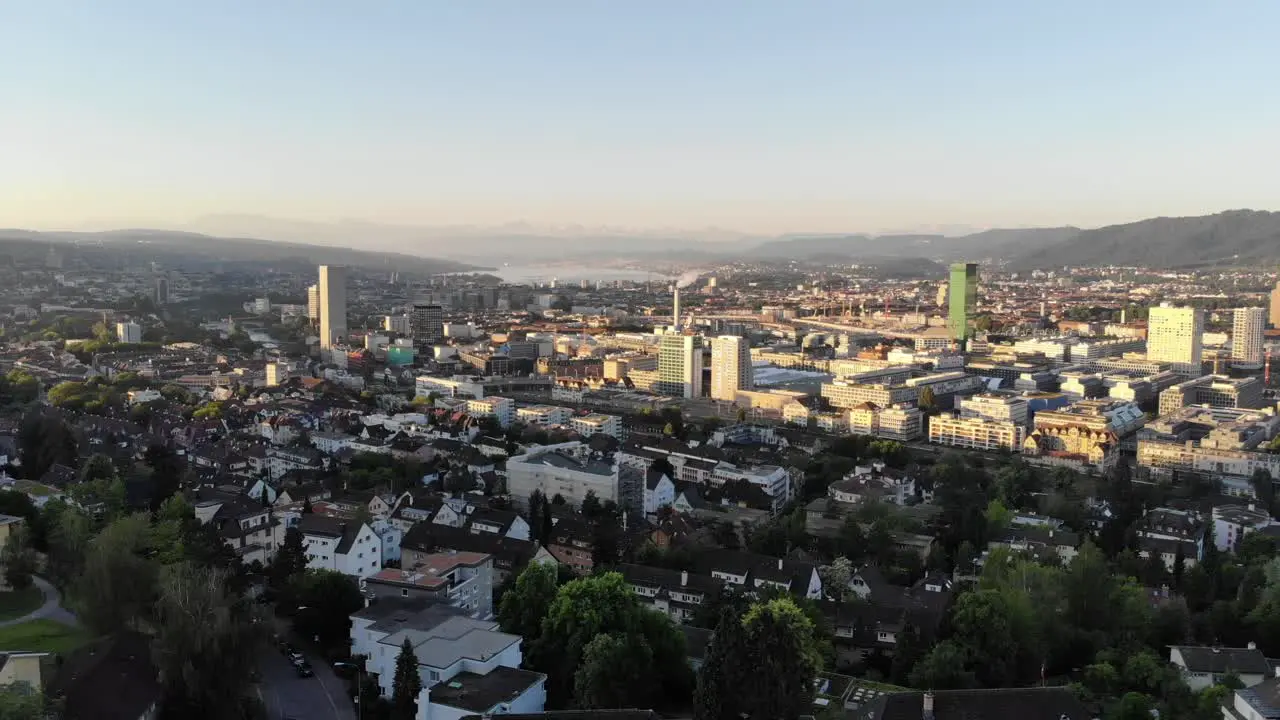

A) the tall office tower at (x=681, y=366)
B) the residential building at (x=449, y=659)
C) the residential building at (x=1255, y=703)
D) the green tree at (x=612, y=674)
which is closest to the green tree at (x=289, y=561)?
the residential building at (x=449, y=659)

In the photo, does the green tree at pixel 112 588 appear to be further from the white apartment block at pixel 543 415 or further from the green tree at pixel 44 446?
the white apartment block at pixel 543 415

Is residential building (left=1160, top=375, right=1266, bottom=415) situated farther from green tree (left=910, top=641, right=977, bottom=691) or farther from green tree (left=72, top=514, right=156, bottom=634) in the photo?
green tree (left=72, top=514, right=156, bottom=634)

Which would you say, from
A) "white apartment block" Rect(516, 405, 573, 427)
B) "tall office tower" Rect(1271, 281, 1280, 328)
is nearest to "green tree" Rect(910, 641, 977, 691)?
"white apartment block" Rect(516, 405, 573, 427)

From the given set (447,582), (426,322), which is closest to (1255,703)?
(447,582)

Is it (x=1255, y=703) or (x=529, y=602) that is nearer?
(x=1255, y=703)

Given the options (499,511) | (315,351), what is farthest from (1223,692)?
(315,351)

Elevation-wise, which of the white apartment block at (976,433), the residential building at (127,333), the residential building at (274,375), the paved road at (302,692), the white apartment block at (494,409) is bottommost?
the white apartment block at (976,433)

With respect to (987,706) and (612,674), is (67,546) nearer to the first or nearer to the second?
(612,674)
